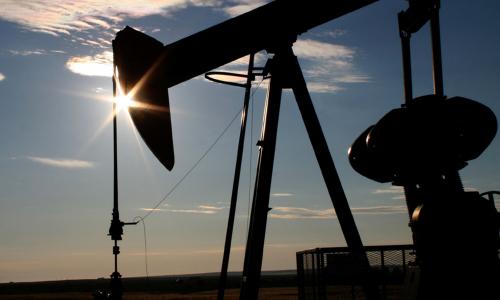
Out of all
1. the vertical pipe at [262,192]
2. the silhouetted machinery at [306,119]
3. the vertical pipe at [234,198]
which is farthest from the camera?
the vertical pipe at [234,198]

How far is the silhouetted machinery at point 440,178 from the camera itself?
530cm

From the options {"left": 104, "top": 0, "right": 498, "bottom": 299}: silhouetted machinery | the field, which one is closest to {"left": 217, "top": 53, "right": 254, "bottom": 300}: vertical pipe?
{"left": 104, "top": 0, "right": 498, "bottom": 299}: silhouetted machinery

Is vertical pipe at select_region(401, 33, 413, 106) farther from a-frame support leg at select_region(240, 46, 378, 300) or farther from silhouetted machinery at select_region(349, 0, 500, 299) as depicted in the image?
a-frame support leg at select_region(240, 46, 378, 300)

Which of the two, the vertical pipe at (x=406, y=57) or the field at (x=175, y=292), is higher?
the vertical pipe at (x=406, y=57)

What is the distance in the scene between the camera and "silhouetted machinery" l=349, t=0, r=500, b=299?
5297mm

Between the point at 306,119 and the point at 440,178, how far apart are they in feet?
7.79

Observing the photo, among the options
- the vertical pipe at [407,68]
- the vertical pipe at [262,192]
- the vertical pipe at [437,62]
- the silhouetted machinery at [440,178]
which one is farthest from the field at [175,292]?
the vertical pipe at [437,62]

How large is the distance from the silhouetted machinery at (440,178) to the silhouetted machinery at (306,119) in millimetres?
12

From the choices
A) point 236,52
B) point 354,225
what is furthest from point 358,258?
point 236,52

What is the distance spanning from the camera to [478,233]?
5.33 m

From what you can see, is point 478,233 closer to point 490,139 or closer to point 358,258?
point 490,139

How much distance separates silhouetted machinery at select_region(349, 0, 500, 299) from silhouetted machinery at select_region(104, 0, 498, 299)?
12 millimetres

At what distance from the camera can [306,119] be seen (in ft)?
25.8

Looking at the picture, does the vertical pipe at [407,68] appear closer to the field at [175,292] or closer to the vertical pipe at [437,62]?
the vertical pipe at [437,62]
